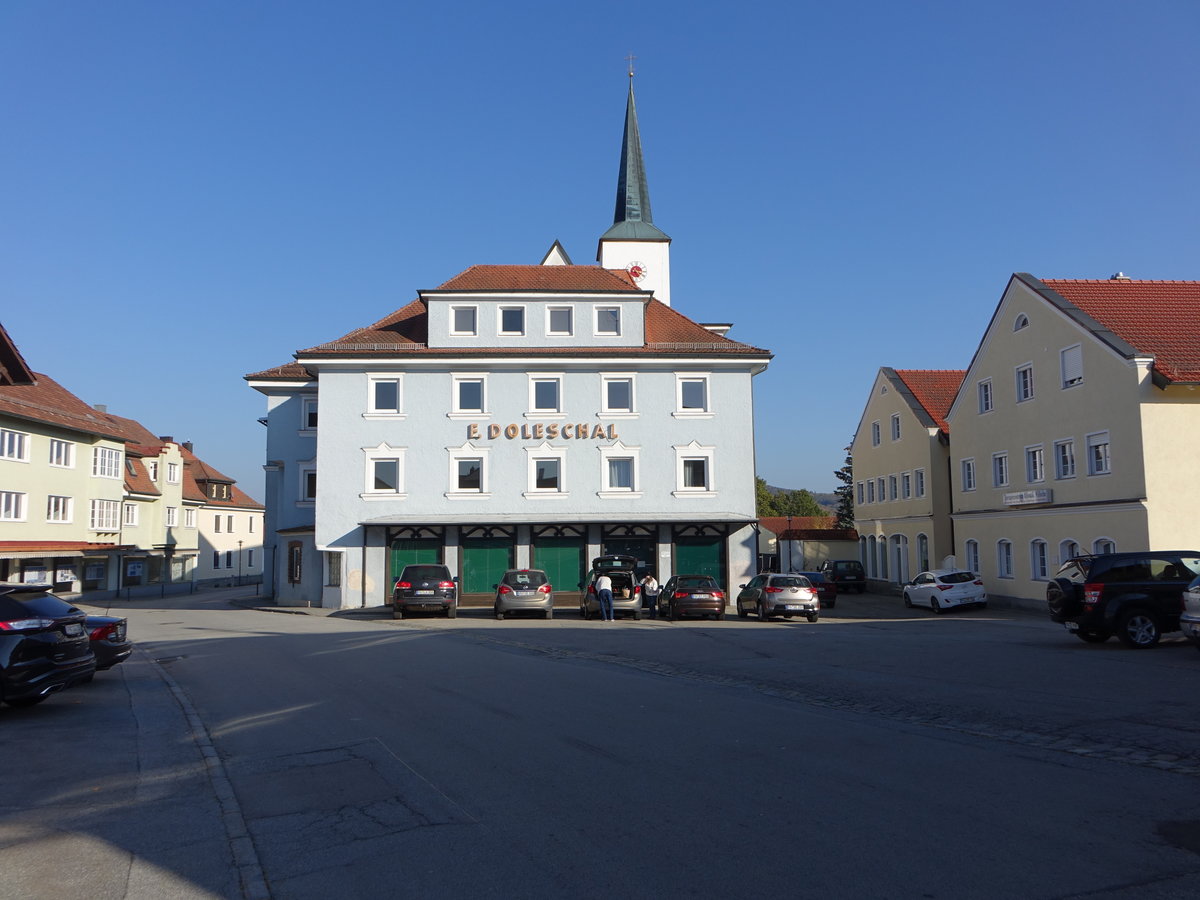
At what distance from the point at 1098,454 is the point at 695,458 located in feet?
47.2

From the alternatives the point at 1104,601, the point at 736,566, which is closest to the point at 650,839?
the point at 1104,601

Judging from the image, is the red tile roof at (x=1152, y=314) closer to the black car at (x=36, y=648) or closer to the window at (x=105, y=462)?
the black car at (x=36, y=648)

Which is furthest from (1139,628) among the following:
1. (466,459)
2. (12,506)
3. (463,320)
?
(12,506)

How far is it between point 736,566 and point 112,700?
27344 millimetres

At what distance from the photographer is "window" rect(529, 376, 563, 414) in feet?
126

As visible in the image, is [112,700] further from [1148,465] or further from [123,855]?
[1148,465]

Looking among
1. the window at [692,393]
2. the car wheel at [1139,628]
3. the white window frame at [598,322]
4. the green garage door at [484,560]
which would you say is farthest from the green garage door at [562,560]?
the car wheel at [1139,628]

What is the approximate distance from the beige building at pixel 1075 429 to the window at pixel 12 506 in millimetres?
44015

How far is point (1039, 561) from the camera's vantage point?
33.6m

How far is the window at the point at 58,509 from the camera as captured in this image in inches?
1939

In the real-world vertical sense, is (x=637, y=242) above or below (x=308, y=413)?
above

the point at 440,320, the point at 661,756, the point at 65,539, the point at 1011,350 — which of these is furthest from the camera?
the point at 65,539

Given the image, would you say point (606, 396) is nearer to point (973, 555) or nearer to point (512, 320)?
point (512, 320)

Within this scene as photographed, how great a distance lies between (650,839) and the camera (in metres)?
6.11
